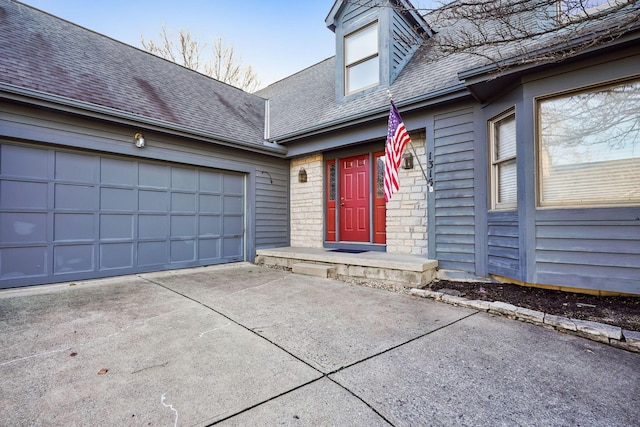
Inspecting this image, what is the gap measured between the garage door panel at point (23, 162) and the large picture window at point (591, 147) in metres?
6.44

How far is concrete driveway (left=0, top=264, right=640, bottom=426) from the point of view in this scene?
1484 millimetres

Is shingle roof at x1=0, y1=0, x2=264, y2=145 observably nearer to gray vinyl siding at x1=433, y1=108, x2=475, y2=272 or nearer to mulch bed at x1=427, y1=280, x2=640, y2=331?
gray vinyl siding at x1=433, y1=108, x2=475, y2=272

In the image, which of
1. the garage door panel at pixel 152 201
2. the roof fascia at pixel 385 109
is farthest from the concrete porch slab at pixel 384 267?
the garage door panel at pixel 152 201

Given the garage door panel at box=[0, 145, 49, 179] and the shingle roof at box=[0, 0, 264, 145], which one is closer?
the garage door panel at box=[0, 145, 49, 179]

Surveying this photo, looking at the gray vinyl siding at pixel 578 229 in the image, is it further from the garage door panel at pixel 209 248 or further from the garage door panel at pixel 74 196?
the garage door panel at pixel 74 196

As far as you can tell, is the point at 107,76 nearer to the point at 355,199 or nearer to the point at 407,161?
the point at 355,199

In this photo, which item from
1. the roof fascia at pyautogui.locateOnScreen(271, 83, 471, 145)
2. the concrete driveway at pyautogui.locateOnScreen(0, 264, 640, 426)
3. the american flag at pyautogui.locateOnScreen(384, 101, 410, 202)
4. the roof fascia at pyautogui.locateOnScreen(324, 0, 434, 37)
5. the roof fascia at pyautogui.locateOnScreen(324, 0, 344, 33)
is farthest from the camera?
the roof fascia at pyautogui.locateOnScreen(324, 0, 344, 33)

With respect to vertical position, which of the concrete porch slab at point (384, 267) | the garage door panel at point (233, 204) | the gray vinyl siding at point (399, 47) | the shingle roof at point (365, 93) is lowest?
the concrete porch slab at point (384, 267)

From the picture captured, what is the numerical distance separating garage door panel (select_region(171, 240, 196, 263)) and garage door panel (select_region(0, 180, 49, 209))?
1880 millimetres

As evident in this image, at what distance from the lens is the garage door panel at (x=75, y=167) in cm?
420

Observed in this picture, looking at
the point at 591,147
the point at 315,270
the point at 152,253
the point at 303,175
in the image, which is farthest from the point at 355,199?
the point at 152,253

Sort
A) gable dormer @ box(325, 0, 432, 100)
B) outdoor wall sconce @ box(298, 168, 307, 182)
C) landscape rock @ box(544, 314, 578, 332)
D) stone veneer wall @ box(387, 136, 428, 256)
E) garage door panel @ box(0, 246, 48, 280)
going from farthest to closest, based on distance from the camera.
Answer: outdoor wall sconce @ box(298, 168, 307, 182) < gable dormer @ box(325, 0, 432, 100) < stone veneer wall @ box(387, 136, 428, 256) < garage door panel @ box(0, 246, 48, 280) < landscape rock @ box(544, 314, 578, 332)

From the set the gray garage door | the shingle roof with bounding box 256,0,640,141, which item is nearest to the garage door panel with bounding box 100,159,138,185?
the gray garage door

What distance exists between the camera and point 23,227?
12.9 ft
